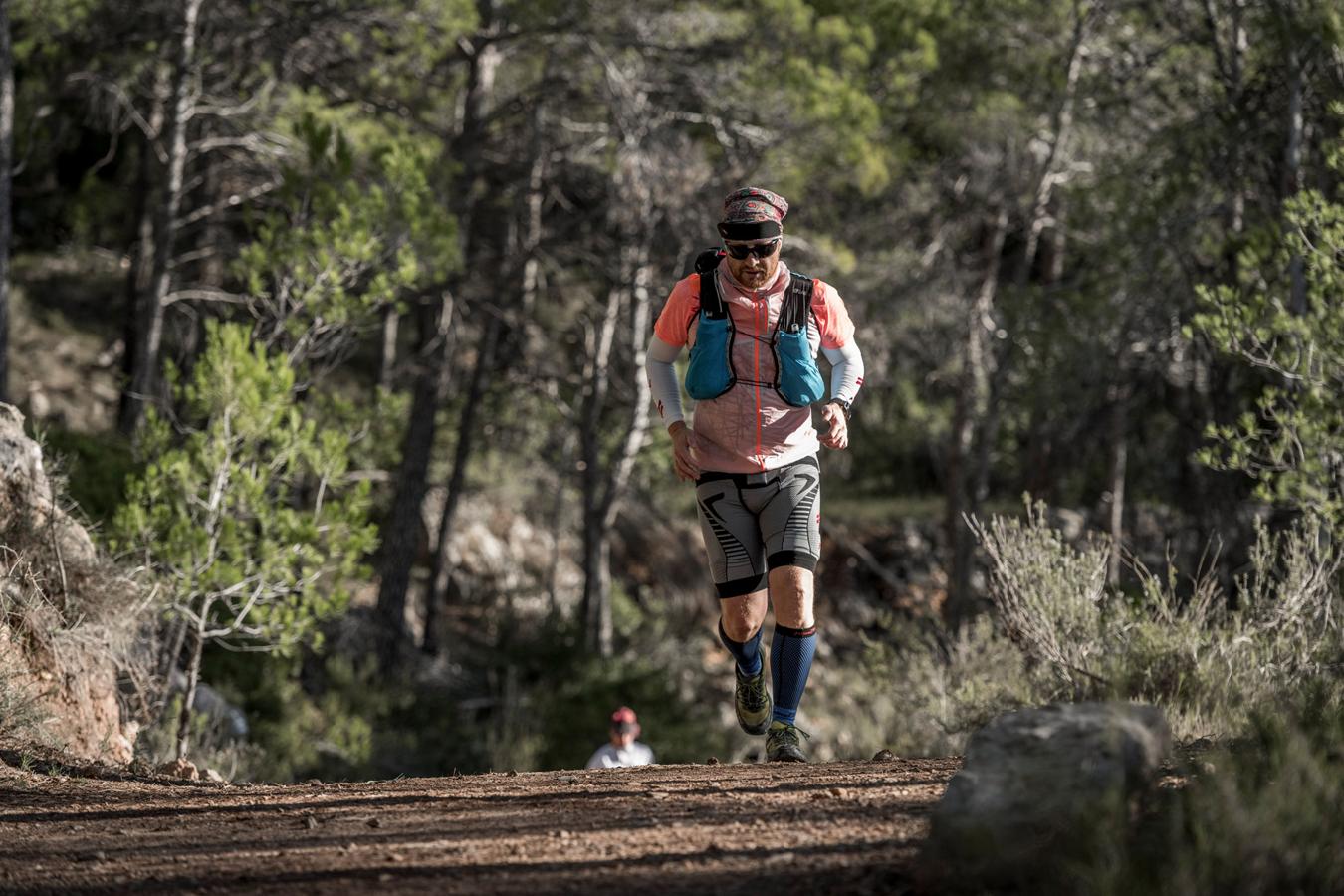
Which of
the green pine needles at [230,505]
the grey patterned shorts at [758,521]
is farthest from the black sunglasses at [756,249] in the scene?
the green pine needles at [230,505]

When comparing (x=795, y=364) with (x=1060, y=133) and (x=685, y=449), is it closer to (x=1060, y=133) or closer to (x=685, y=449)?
(x=685, y=449)

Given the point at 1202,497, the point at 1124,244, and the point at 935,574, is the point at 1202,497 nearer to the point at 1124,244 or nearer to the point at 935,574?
the point at 1124,244

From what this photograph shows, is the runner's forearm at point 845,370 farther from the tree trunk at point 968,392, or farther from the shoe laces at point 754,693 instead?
the tree trunk at point 968,392

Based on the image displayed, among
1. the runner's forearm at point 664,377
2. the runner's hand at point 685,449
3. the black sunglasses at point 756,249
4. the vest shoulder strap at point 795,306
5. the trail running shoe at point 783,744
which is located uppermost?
the black sunglasses at point 756,249

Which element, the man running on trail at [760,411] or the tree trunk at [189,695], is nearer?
the man running on trail at [760,411]

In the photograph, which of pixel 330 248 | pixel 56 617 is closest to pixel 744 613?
pixel 56 617

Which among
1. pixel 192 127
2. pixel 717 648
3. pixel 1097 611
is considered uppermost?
pixel 192 127

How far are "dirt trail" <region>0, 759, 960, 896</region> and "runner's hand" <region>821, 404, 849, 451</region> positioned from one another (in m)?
1.17

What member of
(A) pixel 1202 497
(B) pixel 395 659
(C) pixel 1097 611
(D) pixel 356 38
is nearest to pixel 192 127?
(D) pixel 356 38

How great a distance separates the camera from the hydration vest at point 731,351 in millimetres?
5730

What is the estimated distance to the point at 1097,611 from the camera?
719 centimetres

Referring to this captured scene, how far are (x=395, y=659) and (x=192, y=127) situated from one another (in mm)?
6853

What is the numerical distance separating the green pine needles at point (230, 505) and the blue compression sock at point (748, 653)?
3.79m

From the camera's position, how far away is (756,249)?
568cm
